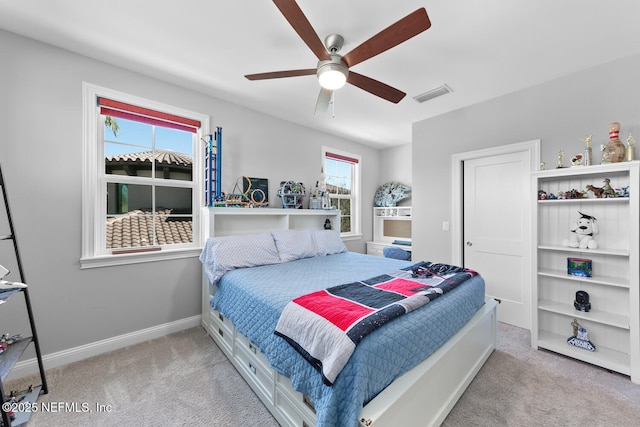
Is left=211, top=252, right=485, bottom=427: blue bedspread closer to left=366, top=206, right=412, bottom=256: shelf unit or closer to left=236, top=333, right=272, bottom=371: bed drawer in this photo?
left=236, top=333, right=272, bottom=371: bed drawer

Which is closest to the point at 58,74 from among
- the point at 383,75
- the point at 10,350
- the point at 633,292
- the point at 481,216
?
the point at 10,350

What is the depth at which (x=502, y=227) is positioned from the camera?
10.0 feet

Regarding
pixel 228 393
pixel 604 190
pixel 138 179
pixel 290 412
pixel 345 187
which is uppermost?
pixel 345 187

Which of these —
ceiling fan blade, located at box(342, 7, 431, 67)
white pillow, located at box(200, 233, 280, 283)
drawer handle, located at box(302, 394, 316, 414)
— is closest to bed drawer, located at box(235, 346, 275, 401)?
drawer handle, located at box(302, 394, 316, 414)

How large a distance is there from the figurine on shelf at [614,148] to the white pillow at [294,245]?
2799mm

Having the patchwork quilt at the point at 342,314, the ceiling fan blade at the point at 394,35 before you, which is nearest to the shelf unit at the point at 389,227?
the patchwork quilt at the point at 342,314

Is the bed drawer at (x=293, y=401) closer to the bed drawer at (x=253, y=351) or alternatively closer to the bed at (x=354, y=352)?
the bed at (x=354, y=352)

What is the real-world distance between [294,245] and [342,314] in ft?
5.41

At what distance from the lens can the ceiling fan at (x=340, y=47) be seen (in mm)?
1332

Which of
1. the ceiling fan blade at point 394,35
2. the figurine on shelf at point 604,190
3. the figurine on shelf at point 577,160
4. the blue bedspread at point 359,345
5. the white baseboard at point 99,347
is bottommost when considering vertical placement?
the white baseboard at point 99,347

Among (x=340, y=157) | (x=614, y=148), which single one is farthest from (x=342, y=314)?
(x=340, y=157)

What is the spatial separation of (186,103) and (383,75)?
2075 mm

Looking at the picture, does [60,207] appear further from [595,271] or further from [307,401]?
[595,271]

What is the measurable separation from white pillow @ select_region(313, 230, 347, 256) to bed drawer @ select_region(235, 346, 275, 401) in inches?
55.3
